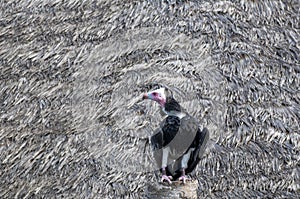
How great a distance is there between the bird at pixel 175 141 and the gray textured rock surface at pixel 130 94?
2.03 feet

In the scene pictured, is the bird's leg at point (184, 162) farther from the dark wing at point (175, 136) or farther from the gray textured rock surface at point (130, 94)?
the gray textured rock surface at point (130, 94)

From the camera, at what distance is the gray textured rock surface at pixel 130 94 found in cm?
272

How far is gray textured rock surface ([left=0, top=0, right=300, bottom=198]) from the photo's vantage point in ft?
8.92

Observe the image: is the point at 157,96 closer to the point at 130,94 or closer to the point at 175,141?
the point at 175,141

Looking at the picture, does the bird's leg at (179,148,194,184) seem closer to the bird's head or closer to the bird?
the bird

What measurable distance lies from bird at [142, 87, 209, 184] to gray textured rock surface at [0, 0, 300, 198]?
2.03 ft

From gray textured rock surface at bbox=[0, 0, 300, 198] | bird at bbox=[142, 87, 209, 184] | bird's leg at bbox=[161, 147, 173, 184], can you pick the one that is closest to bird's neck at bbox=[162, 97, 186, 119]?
bird at bbox=[142, 87, 209, 184]

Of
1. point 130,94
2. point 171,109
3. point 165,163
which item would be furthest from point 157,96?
point 130,94

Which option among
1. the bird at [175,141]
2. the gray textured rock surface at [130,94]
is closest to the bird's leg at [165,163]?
the bird at [175,141]

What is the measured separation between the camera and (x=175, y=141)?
6.72 ft

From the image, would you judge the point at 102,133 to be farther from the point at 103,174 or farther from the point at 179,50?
the point at 179,50

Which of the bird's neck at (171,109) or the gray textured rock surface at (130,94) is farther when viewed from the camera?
the gray textured rock surface at (130,94)

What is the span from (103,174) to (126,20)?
61 centimetres

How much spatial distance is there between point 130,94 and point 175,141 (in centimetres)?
74
